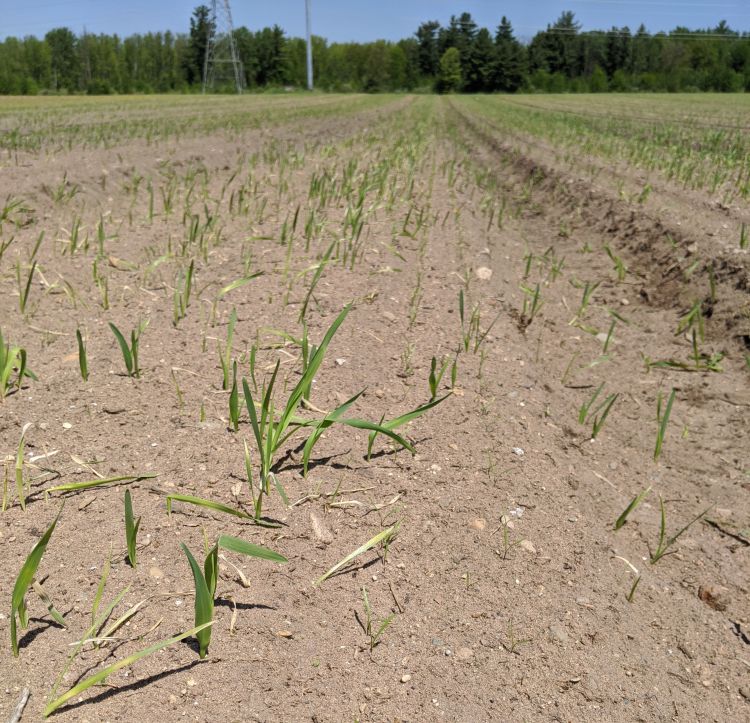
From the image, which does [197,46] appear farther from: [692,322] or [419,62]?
[692,322]

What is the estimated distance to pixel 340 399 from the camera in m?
2.35

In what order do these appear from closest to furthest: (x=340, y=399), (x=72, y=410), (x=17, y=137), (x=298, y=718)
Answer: (x=298, y=718) < (x=72, y=410) < (x=340, y=399) < (x=17, y=137)

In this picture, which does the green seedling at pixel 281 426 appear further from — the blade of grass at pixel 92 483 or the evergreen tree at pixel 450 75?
the evergreen tree at pixel 450 75

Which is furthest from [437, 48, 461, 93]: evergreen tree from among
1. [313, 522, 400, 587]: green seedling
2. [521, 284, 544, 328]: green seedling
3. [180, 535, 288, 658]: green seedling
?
[180, 535, 288, 658]: green seedling

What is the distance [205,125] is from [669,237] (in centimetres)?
963

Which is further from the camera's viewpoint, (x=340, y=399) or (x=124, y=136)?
(x=124, y=136)

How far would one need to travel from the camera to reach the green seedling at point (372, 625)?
1.43m

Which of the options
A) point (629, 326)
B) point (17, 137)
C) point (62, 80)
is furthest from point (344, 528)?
point (62, 80)

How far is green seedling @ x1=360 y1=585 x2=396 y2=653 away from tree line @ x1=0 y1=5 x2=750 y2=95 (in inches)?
1904

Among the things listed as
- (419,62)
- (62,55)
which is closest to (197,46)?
(62,55)

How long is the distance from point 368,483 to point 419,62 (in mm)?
93055

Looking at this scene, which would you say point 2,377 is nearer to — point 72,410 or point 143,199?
point 72,410

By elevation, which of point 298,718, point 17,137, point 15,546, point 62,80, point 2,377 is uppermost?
point 62,80

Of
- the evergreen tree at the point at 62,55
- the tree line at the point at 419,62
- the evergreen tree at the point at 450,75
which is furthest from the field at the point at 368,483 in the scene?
the evergreen tree at the point at 62,55
